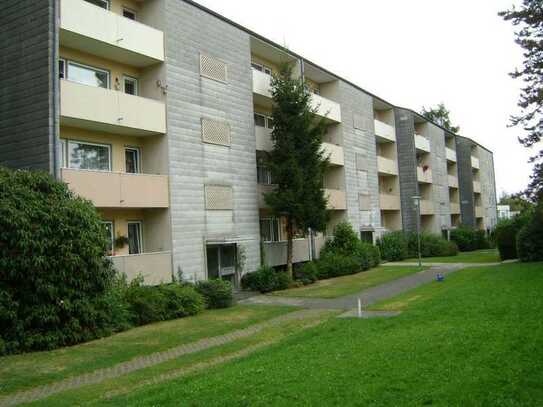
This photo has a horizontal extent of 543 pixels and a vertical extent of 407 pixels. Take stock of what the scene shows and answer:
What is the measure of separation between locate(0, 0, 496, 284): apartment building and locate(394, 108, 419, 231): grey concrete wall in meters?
15.7

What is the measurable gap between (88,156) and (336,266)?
15077 millimetres

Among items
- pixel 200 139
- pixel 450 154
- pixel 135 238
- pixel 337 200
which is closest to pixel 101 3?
pixel 200 139

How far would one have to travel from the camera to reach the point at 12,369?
1080 cm

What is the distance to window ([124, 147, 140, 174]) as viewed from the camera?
2042 centimetres

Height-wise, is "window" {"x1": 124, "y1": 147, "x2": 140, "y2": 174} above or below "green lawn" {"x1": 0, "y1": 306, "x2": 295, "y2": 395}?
above

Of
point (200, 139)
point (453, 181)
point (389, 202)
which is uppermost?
point (453, 181)

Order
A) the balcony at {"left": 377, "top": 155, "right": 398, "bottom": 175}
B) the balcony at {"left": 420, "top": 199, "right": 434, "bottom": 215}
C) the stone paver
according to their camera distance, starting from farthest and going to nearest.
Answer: the balcony at {"left": 420, "top": 199, "right": 434, "bottom": 215}
the balcony at {"left": 377, "top": 155, "right": 398, "bottom": 175}
the stone paver

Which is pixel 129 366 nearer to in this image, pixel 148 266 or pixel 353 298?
pixel 148 266

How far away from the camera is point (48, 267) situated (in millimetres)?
12883

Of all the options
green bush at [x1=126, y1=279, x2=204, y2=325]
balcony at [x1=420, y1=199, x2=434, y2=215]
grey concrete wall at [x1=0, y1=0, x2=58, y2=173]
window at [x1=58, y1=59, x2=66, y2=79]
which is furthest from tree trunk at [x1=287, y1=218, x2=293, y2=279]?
balcony at [x1=420, y1=199, x2=434, y2=215]

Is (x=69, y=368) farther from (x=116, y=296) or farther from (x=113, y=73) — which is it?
(x=113, y=73)

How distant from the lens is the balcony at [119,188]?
54.9 ft

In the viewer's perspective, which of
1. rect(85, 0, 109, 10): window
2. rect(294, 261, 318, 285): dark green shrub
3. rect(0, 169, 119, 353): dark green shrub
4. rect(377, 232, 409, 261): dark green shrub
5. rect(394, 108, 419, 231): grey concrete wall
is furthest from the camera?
rect(394, 108, 419, 231): grey concrete wall

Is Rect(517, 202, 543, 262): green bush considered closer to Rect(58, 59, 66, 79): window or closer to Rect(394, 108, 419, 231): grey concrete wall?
Rect(394, 108, 419, 231): grey concrete wall
